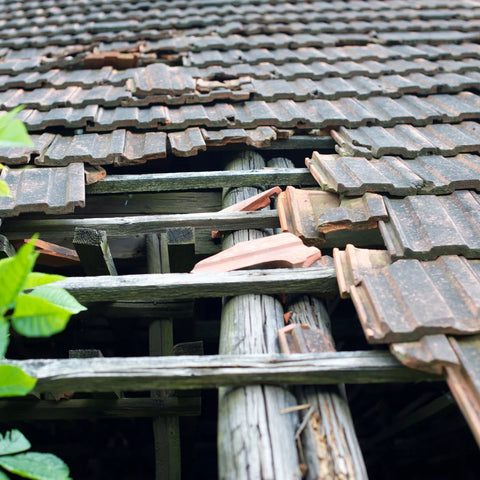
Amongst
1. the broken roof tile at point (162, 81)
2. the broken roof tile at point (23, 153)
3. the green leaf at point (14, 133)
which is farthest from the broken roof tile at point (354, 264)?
the broken roof tile at point (162, 81)

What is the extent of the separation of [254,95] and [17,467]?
2.71m

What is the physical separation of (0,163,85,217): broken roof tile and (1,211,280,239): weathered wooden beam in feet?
0.38

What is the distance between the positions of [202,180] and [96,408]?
1.54 m

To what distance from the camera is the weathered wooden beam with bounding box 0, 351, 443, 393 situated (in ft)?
5.03

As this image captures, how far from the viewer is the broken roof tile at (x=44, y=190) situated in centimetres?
225

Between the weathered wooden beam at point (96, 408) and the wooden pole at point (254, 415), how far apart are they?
43.2 inches

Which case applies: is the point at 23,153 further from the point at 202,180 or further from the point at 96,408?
the point at 96,408

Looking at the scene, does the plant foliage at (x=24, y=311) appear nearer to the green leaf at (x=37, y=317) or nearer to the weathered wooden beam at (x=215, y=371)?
the green leaf at (x=37, y=317)

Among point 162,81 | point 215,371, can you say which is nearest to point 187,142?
point 162,81

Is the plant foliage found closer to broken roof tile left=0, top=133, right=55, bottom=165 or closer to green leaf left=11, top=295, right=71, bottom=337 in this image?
green leaf left=11, top=295, right=71, bottom=337

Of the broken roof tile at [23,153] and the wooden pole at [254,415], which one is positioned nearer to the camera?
the wooden pole at [254,415]

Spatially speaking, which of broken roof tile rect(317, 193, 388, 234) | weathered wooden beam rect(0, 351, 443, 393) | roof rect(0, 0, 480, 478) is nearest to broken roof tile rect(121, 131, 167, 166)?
roof rect(0, 0, 480, 478)

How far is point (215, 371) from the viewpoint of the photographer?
1.53 metres

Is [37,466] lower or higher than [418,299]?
lower
